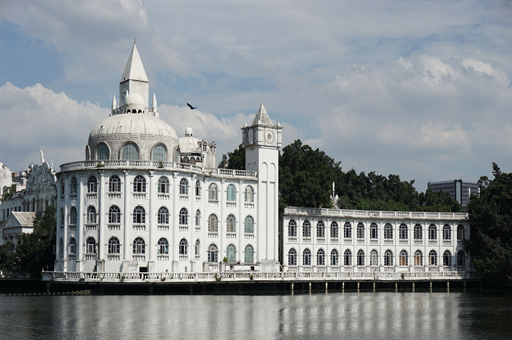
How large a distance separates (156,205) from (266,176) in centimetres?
1535

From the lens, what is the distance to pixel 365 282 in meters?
81.1

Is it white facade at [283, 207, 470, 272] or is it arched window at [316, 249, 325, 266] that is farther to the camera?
arched window at [316, 249, 325, 266]

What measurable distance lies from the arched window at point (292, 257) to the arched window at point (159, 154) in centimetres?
1921

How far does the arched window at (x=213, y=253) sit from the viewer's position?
7981 centimetres

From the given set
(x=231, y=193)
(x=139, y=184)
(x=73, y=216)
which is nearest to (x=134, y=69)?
(x=231, y=193)

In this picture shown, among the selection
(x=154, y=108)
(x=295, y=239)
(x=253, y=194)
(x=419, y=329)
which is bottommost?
(x=419, y=329)

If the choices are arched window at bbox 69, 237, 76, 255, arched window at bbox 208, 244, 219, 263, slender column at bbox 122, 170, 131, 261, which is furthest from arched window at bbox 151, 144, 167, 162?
arched window at bbox 69, 237, 76, 255

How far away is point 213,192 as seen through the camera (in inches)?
3184

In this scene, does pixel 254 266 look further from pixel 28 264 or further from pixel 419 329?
pixel 419 329

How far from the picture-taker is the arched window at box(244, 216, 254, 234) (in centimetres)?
8266

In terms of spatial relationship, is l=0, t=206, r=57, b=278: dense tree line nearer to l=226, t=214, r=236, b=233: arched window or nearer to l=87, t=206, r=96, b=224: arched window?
l=87, t=206, r=96, b=224: arched window

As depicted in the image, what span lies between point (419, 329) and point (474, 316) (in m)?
8.54

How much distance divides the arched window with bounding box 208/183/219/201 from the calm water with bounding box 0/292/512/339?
52.4 ft

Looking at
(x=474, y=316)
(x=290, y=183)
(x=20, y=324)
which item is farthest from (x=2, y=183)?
(x=474, y=316)
